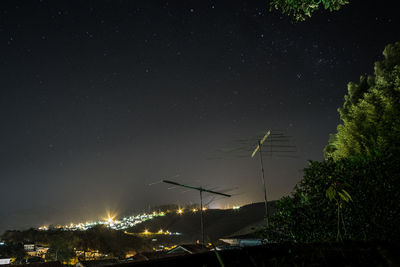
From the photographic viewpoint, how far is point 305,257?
225 centimetres

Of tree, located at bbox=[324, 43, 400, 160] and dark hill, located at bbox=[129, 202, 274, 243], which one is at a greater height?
tree, located at bbox=[324, 43, 400, 160]

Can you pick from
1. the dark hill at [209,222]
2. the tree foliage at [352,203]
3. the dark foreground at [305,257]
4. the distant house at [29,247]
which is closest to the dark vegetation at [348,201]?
the tree foliage at [352,203]

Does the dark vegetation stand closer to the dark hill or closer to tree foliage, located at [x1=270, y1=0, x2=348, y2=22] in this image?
tree foliage, located at [x1=270, y1=0, x2=348, y2=22]

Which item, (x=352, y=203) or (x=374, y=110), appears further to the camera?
(x=374, y=110)

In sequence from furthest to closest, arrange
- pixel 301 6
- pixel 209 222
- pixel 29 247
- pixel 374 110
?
pixel 209 222 < pixel 29 247 < pixel 374 110 < pixel 301 6

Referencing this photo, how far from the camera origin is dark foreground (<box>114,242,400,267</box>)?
1867mm

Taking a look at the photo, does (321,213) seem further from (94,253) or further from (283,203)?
(94,253)

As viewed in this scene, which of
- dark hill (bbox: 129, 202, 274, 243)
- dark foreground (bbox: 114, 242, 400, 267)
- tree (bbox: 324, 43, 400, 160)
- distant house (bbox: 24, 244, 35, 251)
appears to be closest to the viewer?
dark foreground (bbox: 114, 242, 400, 267)

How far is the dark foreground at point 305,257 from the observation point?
1.87m

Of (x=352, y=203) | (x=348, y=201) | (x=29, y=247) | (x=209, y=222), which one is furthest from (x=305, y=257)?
(x=209, y=222)

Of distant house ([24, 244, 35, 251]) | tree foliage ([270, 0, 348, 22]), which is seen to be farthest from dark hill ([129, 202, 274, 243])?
tree foliage ([270, 0, 348, 22])

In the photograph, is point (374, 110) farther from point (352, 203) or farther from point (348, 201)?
point (348, 201)

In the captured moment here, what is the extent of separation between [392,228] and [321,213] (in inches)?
69.5

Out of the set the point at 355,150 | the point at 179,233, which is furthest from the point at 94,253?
the point at 355,150
